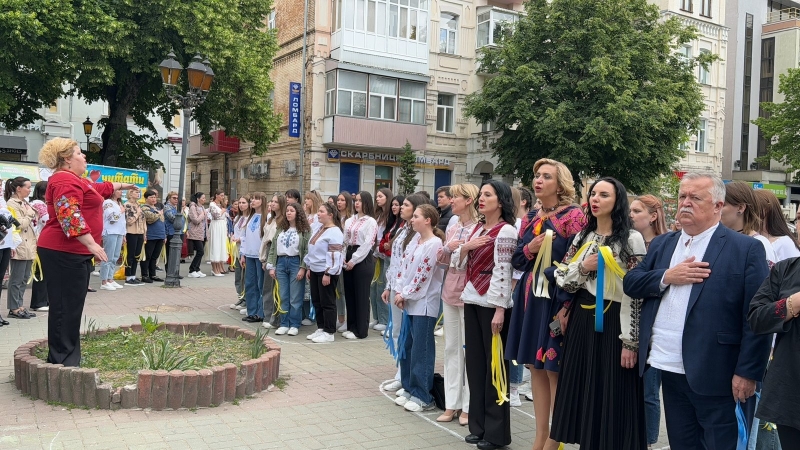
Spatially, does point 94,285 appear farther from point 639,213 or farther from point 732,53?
point 732,53

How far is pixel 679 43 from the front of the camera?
87.0ft

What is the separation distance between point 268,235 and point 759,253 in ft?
23.6

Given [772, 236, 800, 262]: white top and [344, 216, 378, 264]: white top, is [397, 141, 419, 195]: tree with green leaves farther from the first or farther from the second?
[772, 236, 800, 262]: white top

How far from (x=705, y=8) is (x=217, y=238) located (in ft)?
107

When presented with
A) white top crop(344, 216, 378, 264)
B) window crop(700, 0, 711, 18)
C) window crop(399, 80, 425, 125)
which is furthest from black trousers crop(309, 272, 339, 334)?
window crop(700, 0, 711, 18)

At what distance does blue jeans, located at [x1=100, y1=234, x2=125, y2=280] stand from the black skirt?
35.5 feet

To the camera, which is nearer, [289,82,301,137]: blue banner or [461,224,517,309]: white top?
[461,224,517,309]: white top

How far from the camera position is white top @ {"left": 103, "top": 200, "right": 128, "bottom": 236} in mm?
12859

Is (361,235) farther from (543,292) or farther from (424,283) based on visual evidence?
(543,292)

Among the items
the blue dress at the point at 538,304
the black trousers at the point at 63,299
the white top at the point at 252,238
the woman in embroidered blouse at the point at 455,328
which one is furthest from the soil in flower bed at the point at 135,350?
the blue dress at the point at 538,304

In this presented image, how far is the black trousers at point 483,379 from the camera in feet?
16.7

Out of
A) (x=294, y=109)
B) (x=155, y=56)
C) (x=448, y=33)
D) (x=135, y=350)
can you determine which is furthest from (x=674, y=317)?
(x=448, y=33)

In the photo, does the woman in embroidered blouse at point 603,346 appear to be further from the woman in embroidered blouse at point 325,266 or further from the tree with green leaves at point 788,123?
the tree with green leaves at point 788,123

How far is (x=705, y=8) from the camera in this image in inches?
1478
